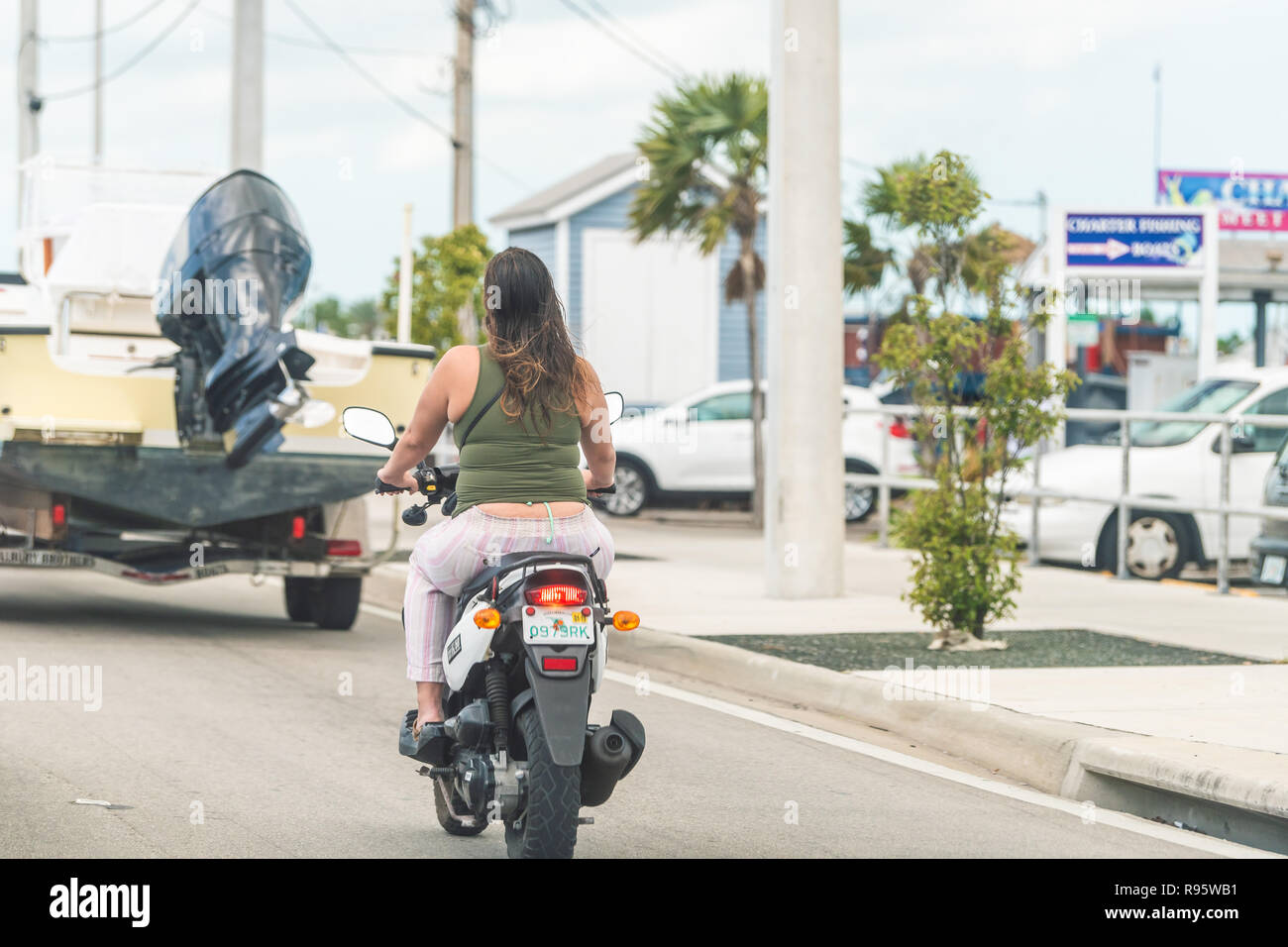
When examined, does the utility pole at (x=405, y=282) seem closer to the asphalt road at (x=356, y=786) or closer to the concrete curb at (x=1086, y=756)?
the asphalt road at (x=356, y=786)

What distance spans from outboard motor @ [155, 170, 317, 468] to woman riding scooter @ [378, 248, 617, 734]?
5302 millimetres

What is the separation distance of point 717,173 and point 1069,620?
42.0 feet

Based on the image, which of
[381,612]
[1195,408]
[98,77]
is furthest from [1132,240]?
[98,77]

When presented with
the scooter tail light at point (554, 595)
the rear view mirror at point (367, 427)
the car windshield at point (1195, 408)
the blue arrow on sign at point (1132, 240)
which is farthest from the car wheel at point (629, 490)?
the scooter tail light at point (554, 595)

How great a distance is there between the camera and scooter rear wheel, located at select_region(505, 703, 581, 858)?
540cm

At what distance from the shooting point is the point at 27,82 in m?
32.9

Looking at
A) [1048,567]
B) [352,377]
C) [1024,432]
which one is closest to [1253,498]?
[1048,567]

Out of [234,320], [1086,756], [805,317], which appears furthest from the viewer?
[805,317]

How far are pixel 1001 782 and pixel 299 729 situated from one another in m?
3.08

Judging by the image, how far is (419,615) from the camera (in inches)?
231

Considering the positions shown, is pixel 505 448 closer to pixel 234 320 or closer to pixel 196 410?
pixel 234 320

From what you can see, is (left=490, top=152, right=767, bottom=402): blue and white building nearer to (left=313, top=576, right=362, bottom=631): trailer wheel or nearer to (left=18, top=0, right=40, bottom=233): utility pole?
(left=18, top=0, right=40, bottom=233): utility pole
